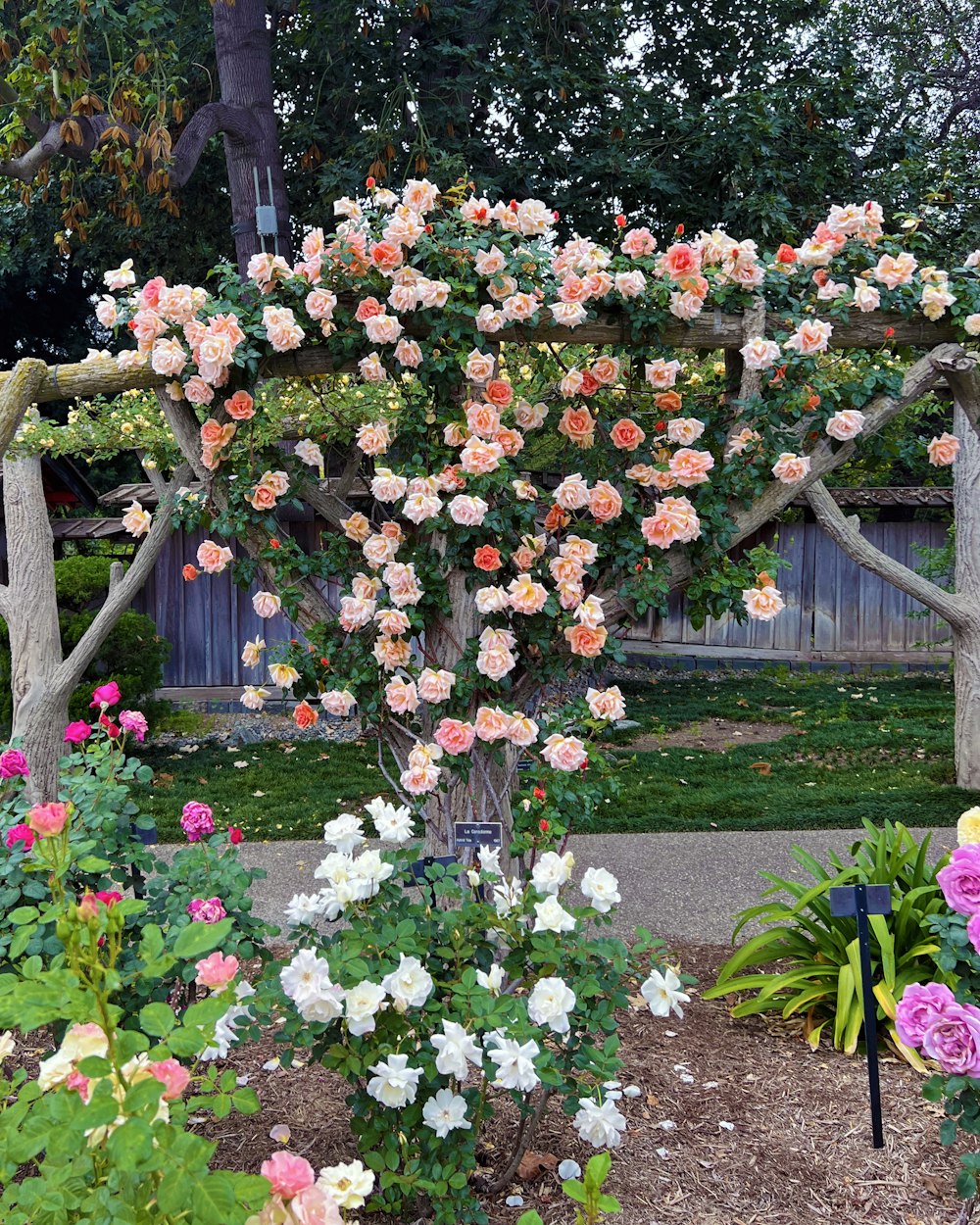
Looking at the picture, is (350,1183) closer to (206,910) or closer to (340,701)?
(206,910)

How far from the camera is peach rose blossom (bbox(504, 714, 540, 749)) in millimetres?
3107

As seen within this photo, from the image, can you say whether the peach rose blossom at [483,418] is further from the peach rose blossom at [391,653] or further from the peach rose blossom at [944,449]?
the peach rose blossom at [944,449]

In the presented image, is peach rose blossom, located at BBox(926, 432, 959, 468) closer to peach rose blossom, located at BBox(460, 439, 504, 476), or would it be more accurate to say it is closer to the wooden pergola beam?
the wooden pergola beam

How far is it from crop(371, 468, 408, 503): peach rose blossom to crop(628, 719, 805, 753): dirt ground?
5216 mm

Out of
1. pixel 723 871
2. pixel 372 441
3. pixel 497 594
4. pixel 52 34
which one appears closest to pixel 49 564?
pixel 372 441

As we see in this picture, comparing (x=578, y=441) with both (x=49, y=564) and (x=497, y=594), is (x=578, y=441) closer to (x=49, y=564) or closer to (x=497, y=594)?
(x=497, y=594)

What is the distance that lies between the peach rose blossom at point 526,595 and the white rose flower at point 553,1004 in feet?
4.91

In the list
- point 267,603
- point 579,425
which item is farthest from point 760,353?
point 267,603

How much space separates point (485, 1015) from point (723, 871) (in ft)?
10.1

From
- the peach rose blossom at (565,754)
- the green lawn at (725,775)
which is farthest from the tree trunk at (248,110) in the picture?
the peach rose blossom at (565,754)

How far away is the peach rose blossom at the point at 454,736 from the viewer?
3.12m

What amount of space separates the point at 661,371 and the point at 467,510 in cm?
84

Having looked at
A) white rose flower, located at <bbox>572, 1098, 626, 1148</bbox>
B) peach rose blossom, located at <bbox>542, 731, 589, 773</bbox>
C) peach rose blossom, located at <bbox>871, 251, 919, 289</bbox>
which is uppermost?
peach rose blossom, located at <bbox>871, 251, 919, 289</bbox>

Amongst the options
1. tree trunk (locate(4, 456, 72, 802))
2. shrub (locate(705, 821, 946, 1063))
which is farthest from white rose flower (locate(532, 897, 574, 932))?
tree trunk (locate(4, 456, 72, 802))
